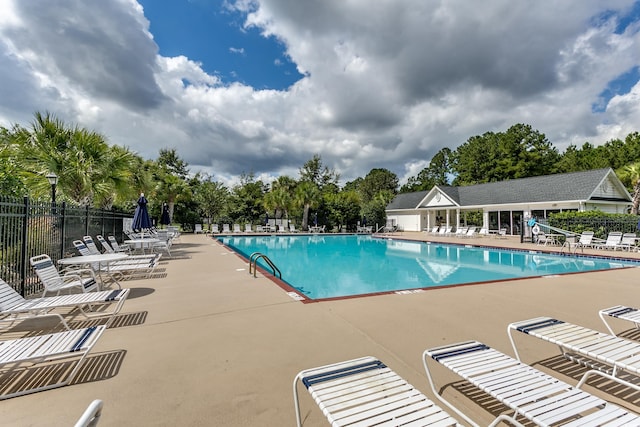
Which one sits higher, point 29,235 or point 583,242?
point 29,235

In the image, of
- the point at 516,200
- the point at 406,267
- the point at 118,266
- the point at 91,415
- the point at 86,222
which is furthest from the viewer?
the point at 516,200

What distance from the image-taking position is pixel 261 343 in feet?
11.1

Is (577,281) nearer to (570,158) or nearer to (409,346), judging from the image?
(409,346)

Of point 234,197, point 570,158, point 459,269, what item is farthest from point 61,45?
point 570,158

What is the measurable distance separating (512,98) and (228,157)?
25.7 meters

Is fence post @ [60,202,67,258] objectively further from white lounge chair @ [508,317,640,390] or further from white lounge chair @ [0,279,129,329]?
white lounge chair @ [508,317,640,390]

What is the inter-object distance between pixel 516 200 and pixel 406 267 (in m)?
15.7

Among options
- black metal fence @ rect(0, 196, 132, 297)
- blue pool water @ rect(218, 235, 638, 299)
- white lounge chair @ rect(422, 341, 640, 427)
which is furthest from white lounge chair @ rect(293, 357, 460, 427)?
black metal fence @ rect(0, 196, 132, 297)

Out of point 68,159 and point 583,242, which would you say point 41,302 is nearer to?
point 68,159

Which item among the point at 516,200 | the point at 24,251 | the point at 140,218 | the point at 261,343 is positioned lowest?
the point at 261,343

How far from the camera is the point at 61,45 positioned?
35.1ft

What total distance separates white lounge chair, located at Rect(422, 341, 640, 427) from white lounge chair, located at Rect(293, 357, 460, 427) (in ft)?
1.26

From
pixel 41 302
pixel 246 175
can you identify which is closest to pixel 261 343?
pixel 41 302

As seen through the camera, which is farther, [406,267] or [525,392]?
[406,267]
